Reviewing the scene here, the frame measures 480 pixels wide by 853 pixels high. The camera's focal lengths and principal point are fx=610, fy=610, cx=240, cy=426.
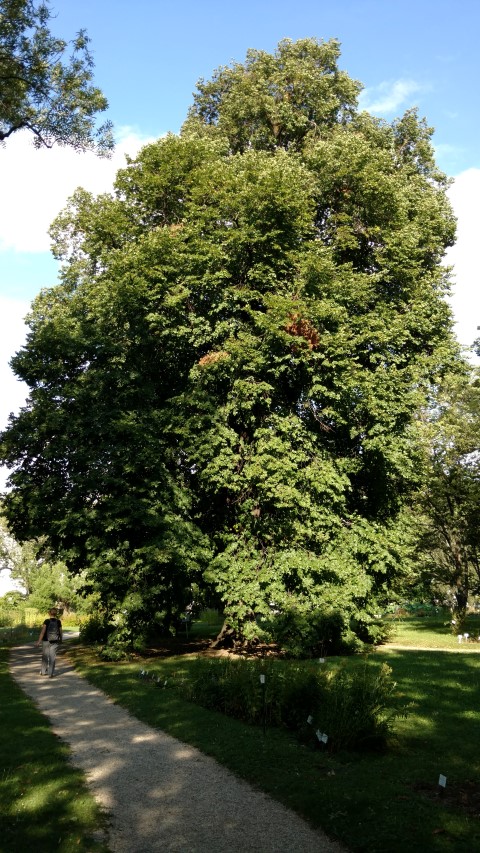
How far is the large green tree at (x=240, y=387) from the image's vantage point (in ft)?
56.9

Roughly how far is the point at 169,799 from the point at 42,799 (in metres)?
1.31

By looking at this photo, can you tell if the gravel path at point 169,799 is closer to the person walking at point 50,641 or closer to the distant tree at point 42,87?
the person walking at point 50,641

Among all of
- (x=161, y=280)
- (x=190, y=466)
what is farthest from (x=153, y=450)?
(x=161, y=280)

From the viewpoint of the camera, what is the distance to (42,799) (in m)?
6.34

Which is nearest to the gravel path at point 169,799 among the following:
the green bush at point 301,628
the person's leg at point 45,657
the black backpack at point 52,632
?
the black backpack at point 52,632

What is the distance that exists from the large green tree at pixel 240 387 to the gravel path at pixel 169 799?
7.59 meters

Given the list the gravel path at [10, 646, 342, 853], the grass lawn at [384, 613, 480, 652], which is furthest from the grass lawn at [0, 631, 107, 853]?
the grass lawn at [384, 613, 480, 652]

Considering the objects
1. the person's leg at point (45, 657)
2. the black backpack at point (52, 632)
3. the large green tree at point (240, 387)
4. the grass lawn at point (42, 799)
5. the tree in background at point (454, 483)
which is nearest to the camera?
the grass lawn at point (42, 799)

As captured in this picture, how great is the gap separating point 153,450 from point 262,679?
926cm

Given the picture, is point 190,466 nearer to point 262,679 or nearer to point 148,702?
point 148,702

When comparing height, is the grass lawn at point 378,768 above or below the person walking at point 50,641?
below

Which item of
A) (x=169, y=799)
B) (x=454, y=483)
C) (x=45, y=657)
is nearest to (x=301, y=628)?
(x=45, y=657)

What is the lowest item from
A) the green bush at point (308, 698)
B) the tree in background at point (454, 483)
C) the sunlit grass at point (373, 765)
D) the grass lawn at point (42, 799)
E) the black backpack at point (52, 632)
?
the sunlit grass at point (373, 765)

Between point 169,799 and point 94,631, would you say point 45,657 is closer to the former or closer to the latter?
point 94,631
